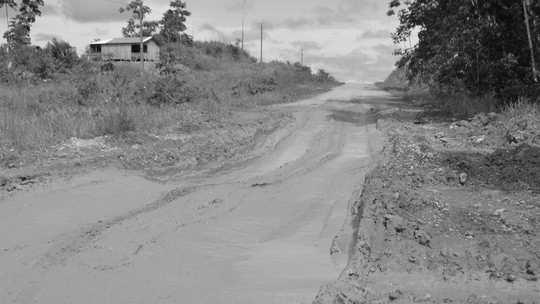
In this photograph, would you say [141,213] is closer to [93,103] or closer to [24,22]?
[93,103]

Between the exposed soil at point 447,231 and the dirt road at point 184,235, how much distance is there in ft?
1.14

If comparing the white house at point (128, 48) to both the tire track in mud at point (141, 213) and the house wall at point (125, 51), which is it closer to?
the house wall at point (125, 51)

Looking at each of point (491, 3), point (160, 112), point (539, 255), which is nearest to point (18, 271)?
point (539, 255)

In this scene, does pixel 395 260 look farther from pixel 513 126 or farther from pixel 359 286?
pixel 513 126

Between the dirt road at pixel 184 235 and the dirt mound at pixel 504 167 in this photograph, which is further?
the dirt mound at pixel 504 167

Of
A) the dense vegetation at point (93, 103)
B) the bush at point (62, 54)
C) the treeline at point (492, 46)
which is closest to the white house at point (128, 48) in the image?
the bush at point (62, 54)

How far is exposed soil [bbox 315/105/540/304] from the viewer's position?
438cm

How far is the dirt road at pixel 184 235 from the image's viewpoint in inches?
181

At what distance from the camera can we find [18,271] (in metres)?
4.93

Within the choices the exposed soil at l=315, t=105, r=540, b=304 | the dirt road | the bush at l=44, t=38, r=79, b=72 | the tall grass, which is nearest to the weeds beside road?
the tall grass

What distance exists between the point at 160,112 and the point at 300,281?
9.48m

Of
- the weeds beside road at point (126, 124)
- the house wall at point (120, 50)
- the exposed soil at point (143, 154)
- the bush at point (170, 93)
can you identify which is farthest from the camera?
the house wall at point (120, 50)

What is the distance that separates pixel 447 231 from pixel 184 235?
8.51 feet

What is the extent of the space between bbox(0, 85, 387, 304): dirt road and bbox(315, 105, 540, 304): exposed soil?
349 millimetres
